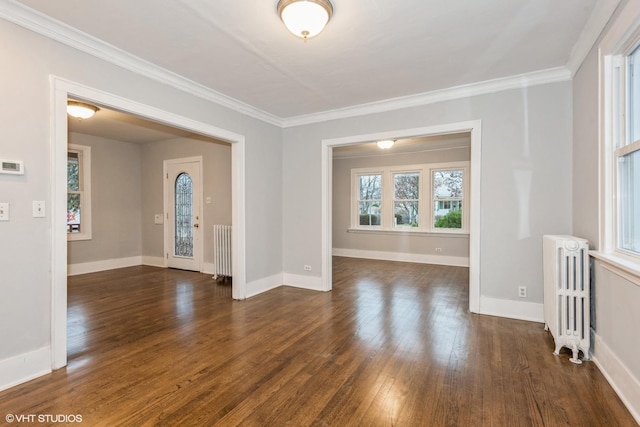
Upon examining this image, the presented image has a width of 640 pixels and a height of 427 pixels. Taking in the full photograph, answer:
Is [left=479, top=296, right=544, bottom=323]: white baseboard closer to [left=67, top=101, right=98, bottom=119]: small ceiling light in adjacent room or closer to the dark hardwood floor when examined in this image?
the dark hardwood floor

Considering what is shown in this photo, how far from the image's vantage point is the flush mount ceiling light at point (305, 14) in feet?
6.75

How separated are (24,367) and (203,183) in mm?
4242

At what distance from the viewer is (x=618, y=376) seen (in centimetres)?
207

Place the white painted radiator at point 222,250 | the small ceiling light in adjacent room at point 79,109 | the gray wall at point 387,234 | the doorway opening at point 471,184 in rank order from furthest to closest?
the gray wall at point 387,234 → the white painted radiator at point 222,250 → the small ceiling light in adjacent room at point 79,109 → the doorway opening at point 471,184

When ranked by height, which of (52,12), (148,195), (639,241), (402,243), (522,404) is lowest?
(522,404)

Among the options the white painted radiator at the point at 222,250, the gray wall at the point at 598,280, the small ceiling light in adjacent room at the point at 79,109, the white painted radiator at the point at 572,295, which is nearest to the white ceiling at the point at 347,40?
the gray wall at the point at 598,280

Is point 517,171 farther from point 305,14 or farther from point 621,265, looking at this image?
point 305,14

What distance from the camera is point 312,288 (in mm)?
4777

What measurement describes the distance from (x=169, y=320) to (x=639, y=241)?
13.8 ft

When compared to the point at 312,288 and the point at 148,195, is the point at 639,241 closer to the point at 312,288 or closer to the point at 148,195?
the point at 312,288

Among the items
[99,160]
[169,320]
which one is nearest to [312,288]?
[169,320]

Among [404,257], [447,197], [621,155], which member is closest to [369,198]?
[404,257]

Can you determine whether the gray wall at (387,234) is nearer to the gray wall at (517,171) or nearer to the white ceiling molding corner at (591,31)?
the gray wall at (517,171)

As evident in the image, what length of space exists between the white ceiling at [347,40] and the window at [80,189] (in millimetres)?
4072
